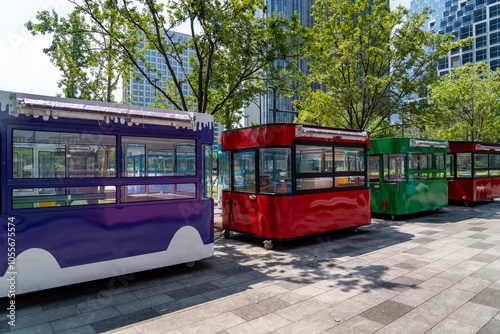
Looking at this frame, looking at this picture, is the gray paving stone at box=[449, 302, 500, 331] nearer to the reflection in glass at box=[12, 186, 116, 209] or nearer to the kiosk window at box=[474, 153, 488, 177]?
the reflection in glass at box=[12, 186, 116, 209]

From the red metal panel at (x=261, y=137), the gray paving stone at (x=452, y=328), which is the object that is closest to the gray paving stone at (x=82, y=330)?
the gray paving stone at (x=452, y=328)

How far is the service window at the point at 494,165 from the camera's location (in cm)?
1658

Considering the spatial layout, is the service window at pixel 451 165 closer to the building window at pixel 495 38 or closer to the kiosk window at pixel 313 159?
the kiosk window at pixel 313 159

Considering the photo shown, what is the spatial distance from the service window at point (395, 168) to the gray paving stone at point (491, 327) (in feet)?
26.5

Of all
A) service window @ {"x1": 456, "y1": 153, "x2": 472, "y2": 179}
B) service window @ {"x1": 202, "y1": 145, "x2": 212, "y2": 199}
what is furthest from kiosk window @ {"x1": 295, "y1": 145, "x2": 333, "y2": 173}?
service window @ {"x1": 456, "y1": 153, "x2": 472, "y2": 179}

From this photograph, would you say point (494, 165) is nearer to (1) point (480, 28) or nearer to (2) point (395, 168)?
(2) point (395, 168)

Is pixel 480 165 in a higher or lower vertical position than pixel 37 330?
higher

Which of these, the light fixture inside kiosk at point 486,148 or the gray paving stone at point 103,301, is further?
the light fixture inside kiosk at point 486,148

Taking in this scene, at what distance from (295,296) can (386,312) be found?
128cm

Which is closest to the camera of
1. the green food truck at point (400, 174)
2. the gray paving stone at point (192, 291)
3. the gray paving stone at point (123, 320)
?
the gray paving stone at point (123, 320)

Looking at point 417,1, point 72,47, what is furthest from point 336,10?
point 417,1

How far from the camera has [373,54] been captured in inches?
559

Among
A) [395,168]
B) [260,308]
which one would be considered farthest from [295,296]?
[395,168]

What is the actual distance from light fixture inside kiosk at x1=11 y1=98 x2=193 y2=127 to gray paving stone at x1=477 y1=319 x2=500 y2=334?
5.23 meters
